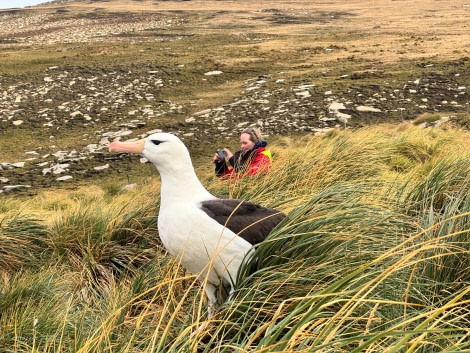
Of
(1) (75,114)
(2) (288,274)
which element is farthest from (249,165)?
(1) (75,114)

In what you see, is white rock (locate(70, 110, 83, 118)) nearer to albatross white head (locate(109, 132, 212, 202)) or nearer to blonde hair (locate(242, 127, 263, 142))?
blonde hair (locate(242, 127, 263, 142))

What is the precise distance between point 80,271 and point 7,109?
1510 cm

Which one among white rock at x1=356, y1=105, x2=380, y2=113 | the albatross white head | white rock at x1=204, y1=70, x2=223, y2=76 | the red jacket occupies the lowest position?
white rock at x1=356, y1=105, x2=380, y2=113

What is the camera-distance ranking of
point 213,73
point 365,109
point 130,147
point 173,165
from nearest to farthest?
point 173,165 < point 130,147 < point 365,109 < point 213,73

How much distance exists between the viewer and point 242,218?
10.8 ft

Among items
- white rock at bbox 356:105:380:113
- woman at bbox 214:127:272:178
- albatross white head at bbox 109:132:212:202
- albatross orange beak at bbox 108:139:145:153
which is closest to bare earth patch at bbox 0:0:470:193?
white rock at bbox 356:105:380:113

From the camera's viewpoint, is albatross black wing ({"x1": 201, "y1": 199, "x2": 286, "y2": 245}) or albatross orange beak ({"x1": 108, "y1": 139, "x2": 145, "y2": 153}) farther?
albatross orange beak ({"x1": 108, "y1": 139, "x2": 145, "y2": 153})

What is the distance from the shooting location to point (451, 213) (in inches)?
136

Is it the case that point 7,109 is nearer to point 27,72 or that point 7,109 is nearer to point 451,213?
point 27,72

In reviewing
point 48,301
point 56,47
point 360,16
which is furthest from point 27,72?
point 360,16

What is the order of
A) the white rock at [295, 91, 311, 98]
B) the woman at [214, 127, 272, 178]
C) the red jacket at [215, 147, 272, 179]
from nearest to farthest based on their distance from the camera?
1. the red jacket at [215, 147, 272, 179]
2. the woman at [214, 127, 272, 178]
3. the white rock at [295, 91, 311, 98]

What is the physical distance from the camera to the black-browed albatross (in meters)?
3.16

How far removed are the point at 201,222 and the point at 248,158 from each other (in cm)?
328

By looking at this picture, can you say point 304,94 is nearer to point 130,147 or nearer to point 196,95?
point 196,95
